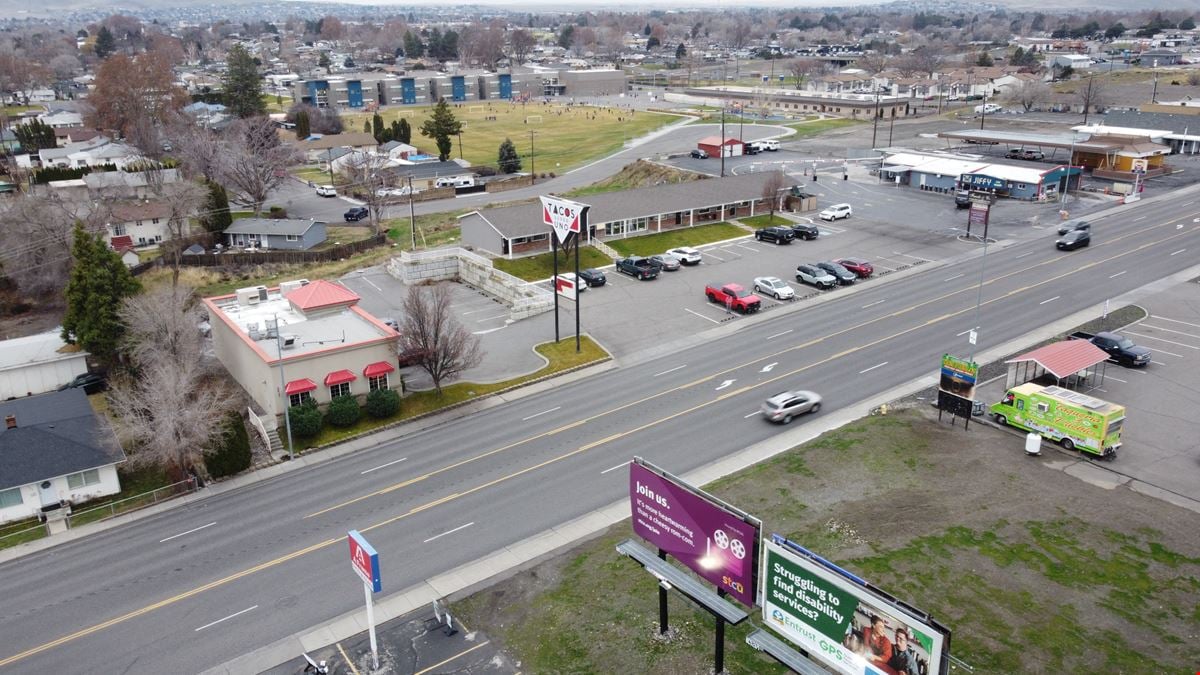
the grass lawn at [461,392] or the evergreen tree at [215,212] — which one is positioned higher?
the evergreen tree at [215,212]

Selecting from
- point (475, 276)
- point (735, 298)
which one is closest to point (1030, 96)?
point (735, 298)

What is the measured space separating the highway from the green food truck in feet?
23.4

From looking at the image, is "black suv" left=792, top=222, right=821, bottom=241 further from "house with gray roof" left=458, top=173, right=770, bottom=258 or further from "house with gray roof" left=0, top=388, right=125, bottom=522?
"house with gray roof" left=0, top=388, right=125, bottom=522

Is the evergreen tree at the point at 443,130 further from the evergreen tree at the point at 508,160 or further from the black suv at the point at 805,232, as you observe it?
the black suv at the point at 805,232

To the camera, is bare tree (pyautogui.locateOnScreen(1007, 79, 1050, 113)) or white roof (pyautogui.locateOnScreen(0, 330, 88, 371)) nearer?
white roof (pyautogui.locateOnScreen(0, 330, 88, 371))

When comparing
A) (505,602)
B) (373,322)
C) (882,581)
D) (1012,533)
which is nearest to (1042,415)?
(1012,533)

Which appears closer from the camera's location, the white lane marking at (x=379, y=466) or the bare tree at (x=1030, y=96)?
the white lane marking at (x=379, y=466)

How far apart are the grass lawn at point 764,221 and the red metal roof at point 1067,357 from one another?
3814cm

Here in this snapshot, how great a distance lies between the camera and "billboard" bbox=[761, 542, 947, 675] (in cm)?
1855

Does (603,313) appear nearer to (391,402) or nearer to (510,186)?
(391,402)

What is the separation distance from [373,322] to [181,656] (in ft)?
79.6

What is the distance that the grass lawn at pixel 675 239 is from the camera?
241ft

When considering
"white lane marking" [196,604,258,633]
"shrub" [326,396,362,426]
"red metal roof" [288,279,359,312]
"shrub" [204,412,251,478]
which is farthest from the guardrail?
"red metal roof" [288,279,359,312]

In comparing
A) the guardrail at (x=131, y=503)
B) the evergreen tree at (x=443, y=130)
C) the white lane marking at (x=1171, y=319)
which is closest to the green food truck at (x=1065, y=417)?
the white lane marking at (x=1171, y=319)
